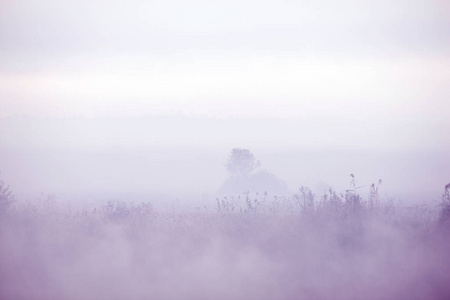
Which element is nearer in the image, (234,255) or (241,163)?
(234,255)

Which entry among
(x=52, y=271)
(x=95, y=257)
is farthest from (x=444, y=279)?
(x=52, y=271)

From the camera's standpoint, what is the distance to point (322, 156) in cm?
9025

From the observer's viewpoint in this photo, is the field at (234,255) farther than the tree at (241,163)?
No

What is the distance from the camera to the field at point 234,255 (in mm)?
13516

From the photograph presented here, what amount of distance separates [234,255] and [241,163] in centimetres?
4299

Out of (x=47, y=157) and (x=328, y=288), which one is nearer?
(x=328, y=288)

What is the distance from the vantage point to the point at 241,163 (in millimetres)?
58344

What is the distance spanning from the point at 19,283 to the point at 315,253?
9018mm

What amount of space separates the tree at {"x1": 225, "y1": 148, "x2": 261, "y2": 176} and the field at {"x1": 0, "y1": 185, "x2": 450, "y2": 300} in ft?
131

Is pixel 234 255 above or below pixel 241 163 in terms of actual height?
below

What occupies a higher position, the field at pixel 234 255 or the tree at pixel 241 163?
the tree at pixel 241 163

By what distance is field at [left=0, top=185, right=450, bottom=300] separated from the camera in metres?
13.5

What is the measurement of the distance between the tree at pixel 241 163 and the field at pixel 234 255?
1568 inches

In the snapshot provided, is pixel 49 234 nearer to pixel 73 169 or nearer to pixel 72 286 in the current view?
pixel 72 286
